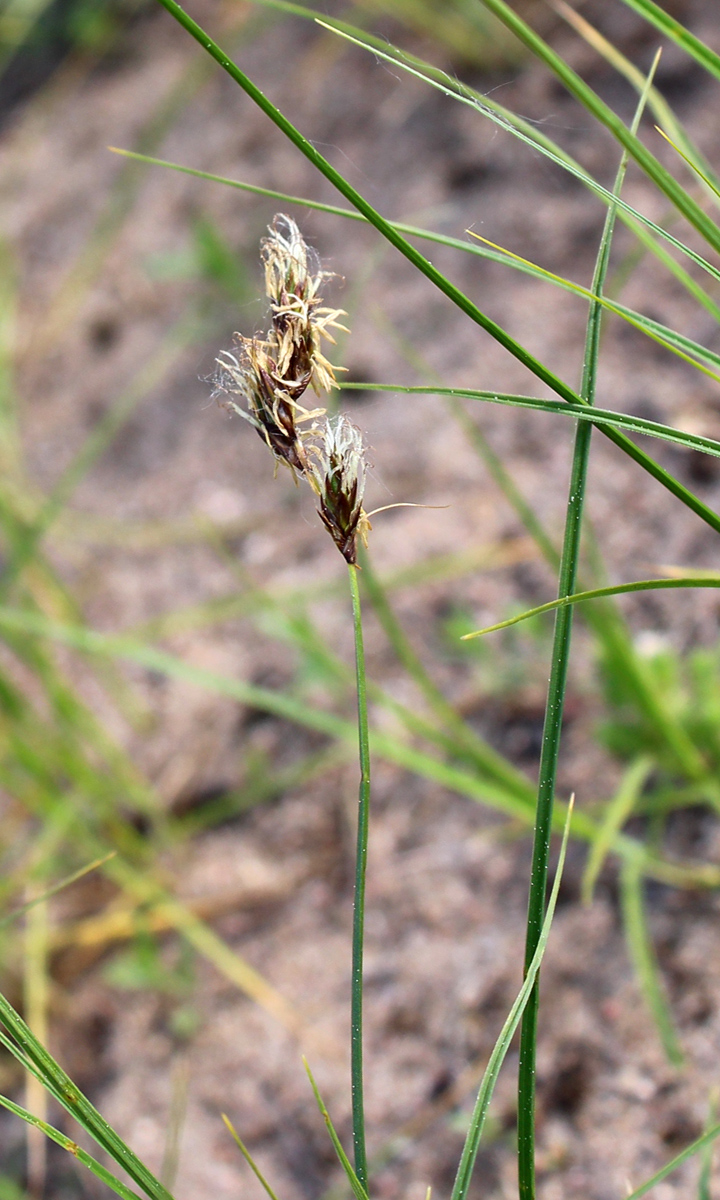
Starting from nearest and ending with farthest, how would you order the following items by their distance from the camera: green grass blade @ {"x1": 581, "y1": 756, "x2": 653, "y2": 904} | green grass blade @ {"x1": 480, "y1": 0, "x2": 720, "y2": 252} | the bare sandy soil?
green grass blade @ {"x1": 480, "y1": 0, "x2": 720, "y2": 252} < green grass blade @ {"x1": 581, "y1": 756, "x2": 653, "y2": 904} < the bare sandy soil

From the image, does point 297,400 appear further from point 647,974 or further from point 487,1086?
point 647,974

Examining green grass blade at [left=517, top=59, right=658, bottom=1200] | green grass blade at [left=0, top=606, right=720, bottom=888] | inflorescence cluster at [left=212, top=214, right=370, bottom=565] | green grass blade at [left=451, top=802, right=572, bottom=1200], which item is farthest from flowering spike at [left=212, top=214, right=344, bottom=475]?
green grass blade at [left=0, top=606, right=720, bottom=888]

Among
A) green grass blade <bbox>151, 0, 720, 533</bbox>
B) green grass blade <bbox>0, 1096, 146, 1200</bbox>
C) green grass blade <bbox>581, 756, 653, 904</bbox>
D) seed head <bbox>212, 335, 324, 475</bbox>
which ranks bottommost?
green grass blade <bbox>0, 1096, 146, 1200</bbox>

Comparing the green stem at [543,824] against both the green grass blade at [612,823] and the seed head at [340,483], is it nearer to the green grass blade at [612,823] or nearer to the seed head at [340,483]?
the seed head at [340,483]

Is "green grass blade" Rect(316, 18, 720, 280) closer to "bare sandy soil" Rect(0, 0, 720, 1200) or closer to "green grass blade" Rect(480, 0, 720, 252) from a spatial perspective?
"green grass blade" Rect(480, 0, 720, 252)

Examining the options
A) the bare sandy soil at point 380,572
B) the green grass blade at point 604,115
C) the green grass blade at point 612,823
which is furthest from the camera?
the bare sandy soil at point 380,572

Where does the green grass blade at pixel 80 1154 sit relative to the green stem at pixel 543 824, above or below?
below

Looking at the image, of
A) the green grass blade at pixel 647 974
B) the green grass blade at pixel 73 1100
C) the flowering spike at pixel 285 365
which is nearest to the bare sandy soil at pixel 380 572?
the green grass blade at pixel 647 974
